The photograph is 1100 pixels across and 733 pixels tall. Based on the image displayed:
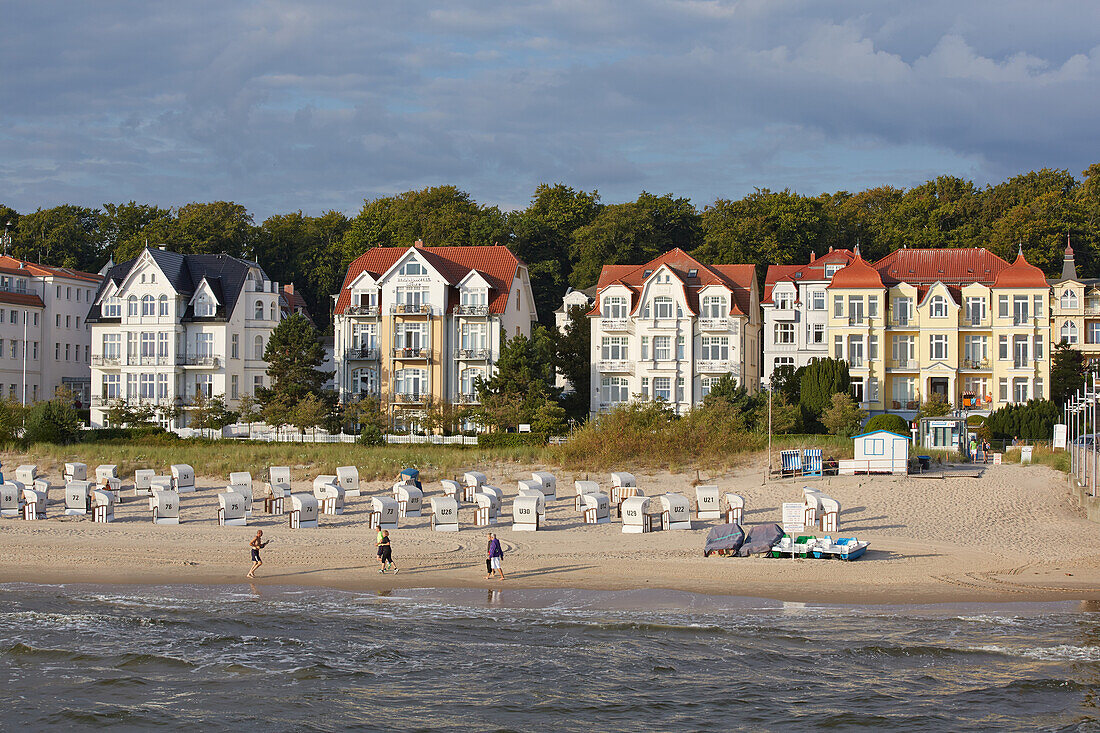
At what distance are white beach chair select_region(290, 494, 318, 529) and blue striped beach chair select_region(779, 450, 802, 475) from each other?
1564cm

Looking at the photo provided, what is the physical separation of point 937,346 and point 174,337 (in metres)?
41.0

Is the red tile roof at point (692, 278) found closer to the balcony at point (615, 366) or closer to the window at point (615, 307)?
the window at point (615, 307)

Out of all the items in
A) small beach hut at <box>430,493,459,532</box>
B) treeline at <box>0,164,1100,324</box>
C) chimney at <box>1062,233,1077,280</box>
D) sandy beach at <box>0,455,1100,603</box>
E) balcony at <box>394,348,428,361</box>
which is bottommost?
sandy beach at <box>0,455,1100,603</box>

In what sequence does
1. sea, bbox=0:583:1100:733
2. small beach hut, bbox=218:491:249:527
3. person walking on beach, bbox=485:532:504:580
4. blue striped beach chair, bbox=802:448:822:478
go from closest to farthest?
sea, bbox=0:583:1100:733 → person walking on beach, bbox=485:532:504:580 → small beach hut, bbox=218:491:249:527 → blue striped beach chair, bbox=802:448:822:478

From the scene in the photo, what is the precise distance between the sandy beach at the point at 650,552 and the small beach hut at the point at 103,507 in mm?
510

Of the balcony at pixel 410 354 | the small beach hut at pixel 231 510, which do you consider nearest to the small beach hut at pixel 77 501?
the small beach hut at pixel 231 510

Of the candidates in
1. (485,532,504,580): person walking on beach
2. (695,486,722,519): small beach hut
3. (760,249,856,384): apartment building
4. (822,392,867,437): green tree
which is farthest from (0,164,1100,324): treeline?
(485,532,504,580): person walking on beach

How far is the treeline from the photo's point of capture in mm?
72625

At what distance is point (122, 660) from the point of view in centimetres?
1977

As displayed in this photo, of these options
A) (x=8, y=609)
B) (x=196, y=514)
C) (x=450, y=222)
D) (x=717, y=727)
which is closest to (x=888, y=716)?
(x=717, y=727)

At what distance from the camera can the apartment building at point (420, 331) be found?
57.5 m

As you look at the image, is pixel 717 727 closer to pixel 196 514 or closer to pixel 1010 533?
pixel 1010 533

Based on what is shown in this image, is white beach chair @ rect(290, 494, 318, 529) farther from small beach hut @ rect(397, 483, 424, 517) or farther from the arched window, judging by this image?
the arched window

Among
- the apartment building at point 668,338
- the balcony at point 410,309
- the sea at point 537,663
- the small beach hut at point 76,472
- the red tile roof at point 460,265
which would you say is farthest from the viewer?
the red tile roof at point 460,265
